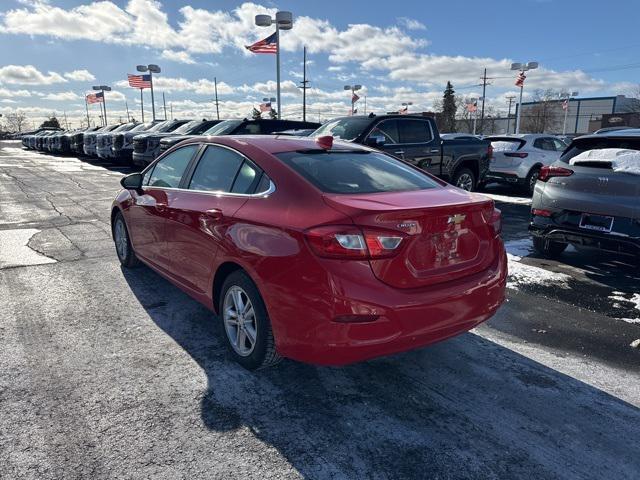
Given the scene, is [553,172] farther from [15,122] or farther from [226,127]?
[15,122]

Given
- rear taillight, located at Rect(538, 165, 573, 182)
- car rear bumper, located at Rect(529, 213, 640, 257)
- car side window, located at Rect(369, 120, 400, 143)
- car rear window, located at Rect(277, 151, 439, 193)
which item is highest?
car side window, located at Rect(369, 120, 400, 143)

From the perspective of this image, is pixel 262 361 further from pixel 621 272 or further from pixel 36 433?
pixel 621 272

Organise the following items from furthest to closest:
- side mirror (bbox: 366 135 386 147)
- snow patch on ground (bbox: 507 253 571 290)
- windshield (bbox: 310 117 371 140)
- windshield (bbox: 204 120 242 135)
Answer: windshield (bbox: 204 120 242 135)
windshield (bbox: 310 117 371 140)
side mirror (bbox: 366 135 386 147)
snow patch on ground (bbox: 507 253 571 290)

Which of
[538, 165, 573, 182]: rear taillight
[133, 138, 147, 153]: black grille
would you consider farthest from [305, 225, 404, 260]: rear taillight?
[133, 138, 147, 153]: black grille

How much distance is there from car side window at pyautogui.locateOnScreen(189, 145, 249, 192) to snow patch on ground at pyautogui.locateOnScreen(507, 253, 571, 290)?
3.25m

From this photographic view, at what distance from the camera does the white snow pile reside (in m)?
4.87

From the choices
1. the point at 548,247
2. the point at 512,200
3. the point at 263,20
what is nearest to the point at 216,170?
the point at 548,247

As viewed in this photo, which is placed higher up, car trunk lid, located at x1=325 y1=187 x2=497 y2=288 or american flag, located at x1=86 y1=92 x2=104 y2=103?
american flag, located at x1=86 y1=92 x2=104 y2=103

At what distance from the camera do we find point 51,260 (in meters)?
5.79

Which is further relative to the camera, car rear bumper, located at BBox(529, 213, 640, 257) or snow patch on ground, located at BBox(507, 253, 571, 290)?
snow patch on ground, located at BBox(507, 253, 571, 290)

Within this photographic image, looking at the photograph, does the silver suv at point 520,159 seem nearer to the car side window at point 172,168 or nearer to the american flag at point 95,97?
the car side window at point 172,168

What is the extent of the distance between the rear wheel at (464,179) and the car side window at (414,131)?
1.27 meters

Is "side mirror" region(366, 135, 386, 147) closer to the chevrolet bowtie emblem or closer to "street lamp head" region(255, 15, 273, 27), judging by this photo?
the chevrolet bowtie emblem

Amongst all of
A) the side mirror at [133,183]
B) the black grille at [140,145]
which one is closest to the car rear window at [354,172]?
the side mirror at [133,183]
